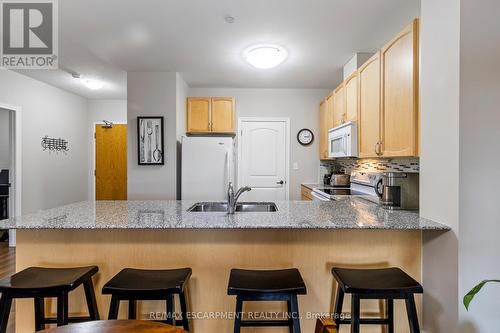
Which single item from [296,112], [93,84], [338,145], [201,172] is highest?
[93,84]

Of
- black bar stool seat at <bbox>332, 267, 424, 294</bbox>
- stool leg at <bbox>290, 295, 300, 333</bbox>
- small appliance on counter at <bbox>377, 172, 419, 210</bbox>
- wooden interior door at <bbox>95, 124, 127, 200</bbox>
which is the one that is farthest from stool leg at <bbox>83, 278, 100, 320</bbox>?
wooden interior door at <bbox>95, 124, 127, 200</bbox>

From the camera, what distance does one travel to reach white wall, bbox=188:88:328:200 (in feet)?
14.9

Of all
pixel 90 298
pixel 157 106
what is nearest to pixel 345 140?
pixel 157 106

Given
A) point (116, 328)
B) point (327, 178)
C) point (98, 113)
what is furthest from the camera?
point (98, 113)

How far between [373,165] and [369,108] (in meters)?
0.99

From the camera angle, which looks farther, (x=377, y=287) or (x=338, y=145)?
(x=338, y=145)

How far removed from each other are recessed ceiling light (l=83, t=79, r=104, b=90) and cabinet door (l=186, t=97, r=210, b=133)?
4.54 ft

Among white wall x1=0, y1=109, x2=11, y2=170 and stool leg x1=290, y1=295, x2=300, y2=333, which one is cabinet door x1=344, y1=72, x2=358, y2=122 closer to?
stool leg x1=290, y1=295, x2=300, y2=333

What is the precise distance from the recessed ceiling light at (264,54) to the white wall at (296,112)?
154cm

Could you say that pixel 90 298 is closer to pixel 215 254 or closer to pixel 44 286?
pixel 44 286

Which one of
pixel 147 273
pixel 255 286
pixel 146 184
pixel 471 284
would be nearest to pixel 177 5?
pixel 147 273

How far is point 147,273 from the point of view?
1583 millimetres

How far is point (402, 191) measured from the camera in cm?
212

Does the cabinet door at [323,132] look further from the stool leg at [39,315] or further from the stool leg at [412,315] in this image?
the stool leg at [39,315]
